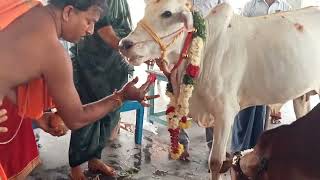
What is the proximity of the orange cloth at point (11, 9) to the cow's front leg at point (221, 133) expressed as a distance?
1.39 meters

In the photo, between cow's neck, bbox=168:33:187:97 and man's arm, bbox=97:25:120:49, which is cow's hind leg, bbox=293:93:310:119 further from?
man's arm, bbox=97:25:120:49

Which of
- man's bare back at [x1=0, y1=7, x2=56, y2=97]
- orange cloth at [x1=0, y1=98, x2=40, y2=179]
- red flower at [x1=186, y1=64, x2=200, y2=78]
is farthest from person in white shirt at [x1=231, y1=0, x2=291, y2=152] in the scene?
man's bare back at [x1=0, y1=7, x2=56, y2=97]

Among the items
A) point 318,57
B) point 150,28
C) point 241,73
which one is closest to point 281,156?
point 150,28

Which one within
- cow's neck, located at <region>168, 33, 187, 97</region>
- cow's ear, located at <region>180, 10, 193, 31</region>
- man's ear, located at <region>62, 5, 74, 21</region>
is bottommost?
cow's neck, located at <region>168, 33, 187, 97</region>

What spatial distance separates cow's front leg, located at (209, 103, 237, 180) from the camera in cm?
273

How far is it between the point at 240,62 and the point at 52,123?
4.05 ft

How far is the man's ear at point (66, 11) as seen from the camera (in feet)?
6.02

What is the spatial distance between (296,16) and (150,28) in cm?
110

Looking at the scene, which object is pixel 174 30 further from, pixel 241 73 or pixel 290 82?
pixel 290 82

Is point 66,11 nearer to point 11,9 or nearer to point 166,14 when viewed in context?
point 11,9

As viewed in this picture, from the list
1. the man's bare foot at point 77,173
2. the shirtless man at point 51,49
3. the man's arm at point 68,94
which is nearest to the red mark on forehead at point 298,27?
the man's arm at point 68,94

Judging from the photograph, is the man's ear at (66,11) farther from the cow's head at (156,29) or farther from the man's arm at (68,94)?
the cow's head at (156,29)

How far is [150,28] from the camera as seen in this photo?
249 centimetres

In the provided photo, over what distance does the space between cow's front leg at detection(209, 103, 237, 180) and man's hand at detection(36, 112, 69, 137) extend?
102 cm
